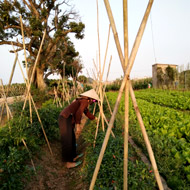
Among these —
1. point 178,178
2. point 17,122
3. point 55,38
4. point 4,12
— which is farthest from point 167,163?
point 4,12

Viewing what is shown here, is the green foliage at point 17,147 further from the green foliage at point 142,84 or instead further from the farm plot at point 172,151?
the green foliage at point 142,84

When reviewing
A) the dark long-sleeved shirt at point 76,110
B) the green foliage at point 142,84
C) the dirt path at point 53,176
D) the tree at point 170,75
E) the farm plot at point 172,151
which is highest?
the tree at point 170,75

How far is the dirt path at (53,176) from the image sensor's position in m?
2.62

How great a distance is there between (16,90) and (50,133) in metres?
11.8

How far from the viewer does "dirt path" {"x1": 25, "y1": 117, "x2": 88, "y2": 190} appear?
103 inches

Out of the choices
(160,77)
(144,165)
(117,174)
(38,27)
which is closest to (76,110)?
(117,174)

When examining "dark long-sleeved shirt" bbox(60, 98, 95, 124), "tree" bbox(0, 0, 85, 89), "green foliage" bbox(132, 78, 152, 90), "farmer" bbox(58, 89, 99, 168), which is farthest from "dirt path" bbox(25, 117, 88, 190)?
"green foliage" bbox(132, 78, 152, 90)

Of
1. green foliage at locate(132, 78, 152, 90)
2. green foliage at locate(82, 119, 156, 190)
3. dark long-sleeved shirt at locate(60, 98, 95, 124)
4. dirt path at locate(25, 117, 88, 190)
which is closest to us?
green foliage at locate(82, 119, 156, 190)

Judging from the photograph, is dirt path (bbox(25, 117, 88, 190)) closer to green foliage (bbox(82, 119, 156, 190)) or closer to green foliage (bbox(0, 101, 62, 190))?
green foliage (bbox(0, 101, 62, 190))

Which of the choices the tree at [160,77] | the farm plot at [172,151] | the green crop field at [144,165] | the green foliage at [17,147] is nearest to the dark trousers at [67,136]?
the green crop field at [144,165]

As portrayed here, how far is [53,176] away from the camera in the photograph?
9.84 ft

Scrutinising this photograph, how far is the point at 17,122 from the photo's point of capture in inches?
112

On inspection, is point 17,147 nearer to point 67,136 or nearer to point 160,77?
point 67,136

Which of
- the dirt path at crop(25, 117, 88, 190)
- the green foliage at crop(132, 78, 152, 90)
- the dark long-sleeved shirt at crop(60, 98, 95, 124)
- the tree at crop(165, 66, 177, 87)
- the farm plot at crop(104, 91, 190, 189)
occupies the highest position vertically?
the tree at crop(165, 66, 177, 87)
